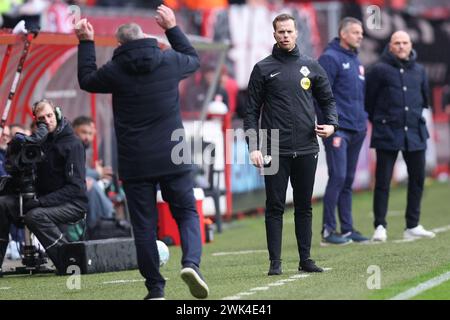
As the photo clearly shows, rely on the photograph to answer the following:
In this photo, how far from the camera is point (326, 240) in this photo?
568 inches

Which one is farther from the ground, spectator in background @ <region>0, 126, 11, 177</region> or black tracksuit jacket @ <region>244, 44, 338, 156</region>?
black tracksuit jacket @ <region>244, 44, 338, 156</region>

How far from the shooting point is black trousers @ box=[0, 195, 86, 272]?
40.9ft

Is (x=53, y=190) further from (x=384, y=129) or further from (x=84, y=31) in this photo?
(x=384, y=129)

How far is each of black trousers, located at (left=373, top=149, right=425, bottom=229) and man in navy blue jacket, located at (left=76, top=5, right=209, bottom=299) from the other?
5.17 metres

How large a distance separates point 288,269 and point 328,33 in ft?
41.1

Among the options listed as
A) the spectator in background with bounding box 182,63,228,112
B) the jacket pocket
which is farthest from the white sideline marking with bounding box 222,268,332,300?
the spectator in background with bounding box 182,63,228,112

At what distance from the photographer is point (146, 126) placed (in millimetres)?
9742

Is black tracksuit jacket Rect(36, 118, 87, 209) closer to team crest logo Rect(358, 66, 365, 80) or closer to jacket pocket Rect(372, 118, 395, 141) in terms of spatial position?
Answer: team crest logo Rect(358, 66, 365, 80)

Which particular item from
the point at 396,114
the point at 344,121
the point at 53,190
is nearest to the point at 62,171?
the point at 53,190

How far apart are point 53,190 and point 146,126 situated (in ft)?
10.5

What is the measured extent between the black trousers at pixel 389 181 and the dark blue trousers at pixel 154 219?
5.11 meters
